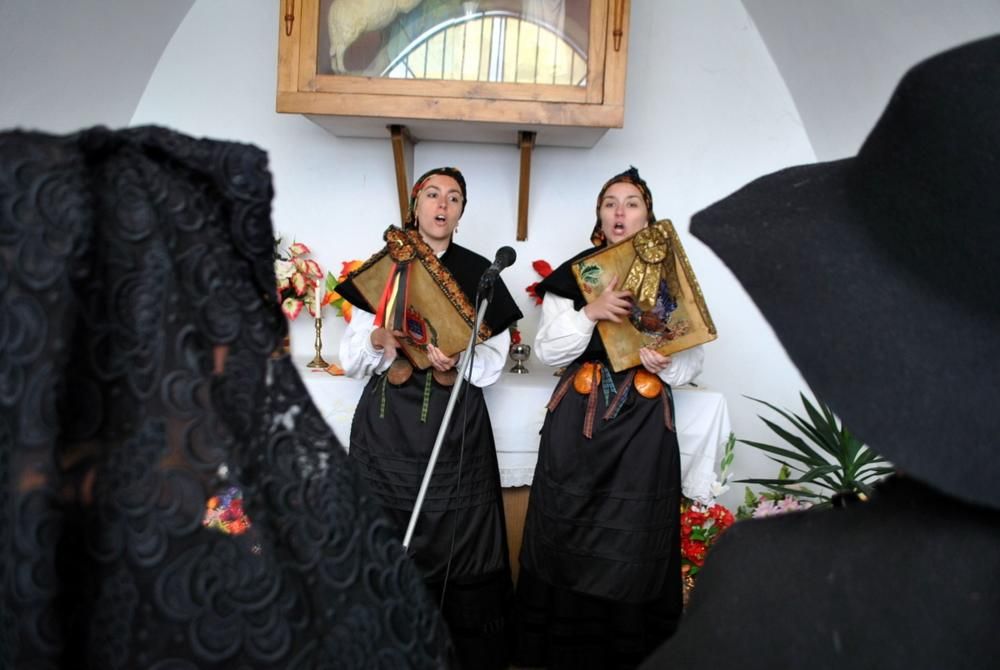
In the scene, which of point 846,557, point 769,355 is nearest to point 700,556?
point 769,355

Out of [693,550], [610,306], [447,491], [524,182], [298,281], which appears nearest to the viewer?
[610,306]

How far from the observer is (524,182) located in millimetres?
3234

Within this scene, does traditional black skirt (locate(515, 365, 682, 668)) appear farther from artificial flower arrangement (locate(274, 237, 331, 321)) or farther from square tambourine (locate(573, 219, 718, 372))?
artificial flower arrangement (locate(274, 237, 331, 321))

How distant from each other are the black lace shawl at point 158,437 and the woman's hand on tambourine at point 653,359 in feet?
5.70

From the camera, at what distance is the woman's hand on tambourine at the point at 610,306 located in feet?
7.60

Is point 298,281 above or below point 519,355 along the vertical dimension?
above

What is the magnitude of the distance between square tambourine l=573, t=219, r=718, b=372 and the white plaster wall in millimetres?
1051

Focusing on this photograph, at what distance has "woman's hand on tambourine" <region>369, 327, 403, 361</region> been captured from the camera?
2377 mm

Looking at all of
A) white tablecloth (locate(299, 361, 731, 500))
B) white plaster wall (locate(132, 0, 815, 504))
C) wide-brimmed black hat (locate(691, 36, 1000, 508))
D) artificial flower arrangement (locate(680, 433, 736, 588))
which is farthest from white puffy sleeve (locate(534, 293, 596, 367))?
wide-brimmed black hat (locate(691, 36, 1000, 508))

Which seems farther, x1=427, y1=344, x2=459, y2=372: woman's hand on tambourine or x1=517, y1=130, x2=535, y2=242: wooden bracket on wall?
x1=517, y1=130, x2=535, y2=242: wooden bracket on wall

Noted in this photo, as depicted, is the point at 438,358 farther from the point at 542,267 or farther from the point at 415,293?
the point at 542,267

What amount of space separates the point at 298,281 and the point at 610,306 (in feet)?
4.85

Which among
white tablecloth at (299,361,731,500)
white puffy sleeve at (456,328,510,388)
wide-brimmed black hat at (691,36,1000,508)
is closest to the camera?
wide-brimmed black hat at (691,36,1000,508)

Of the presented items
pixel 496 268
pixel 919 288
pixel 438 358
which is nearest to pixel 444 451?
pixel 438 358
